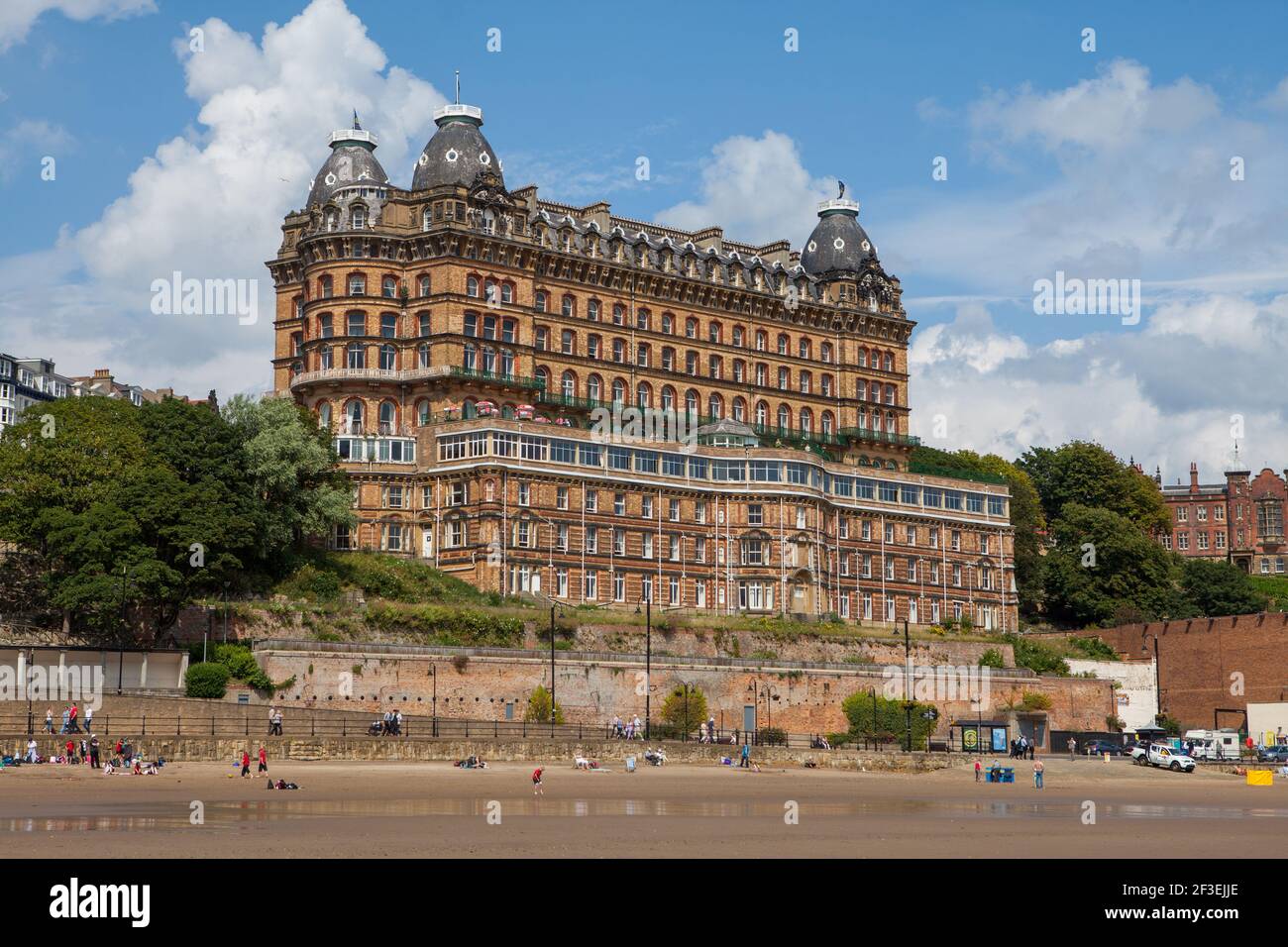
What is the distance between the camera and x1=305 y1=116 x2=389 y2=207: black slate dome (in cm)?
11812

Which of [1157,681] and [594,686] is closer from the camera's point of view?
[594,686]

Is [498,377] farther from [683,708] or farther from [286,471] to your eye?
[683,708]

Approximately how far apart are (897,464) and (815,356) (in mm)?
10156

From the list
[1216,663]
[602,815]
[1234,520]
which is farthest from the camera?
[1234,520]

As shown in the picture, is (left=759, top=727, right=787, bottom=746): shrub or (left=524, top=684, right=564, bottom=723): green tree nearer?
(left=524, top=684, right=564, bottom=723): green tree

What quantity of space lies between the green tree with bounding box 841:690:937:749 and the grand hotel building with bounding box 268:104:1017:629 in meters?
9.95

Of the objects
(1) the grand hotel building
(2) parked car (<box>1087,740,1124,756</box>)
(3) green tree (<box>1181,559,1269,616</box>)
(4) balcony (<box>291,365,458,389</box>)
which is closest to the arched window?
(1) the grand hotel building

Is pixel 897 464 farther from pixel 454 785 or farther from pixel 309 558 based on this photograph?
pixel 454 785

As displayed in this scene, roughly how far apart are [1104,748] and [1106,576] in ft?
120

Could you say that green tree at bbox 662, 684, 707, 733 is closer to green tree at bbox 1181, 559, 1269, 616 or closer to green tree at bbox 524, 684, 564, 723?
green tree at bbox 524, 684, 564, 723

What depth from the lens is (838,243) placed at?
443 ft

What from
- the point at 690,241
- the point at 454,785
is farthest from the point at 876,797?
the point at 690,241

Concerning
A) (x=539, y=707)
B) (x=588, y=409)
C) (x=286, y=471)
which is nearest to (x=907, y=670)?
(x=539, y=707)
